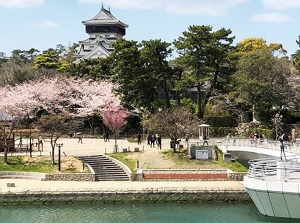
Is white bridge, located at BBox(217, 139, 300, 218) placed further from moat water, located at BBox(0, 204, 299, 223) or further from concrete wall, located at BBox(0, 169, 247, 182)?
concrete wall, located at BBox(0, 169, 247, 182)

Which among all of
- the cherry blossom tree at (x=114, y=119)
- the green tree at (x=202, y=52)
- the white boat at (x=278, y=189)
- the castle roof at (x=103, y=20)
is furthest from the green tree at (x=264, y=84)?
the castle roof at (x=103, y=20)

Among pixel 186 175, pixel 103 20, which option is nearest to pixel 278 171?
pixel 186 175

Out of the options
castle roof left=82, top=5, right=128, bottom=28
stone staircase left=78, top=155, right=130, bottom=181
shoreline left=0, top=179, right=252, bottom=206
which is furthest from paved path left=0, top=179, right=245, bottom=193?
castle roof left=82, top=5, right=128, bottom=28

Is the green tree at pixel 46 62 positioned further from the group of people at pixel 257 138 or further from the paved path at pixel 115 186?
the paved path at pixel 115 186

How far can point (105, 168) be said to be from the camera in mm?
38688

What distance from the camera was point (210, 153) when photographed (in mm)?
39812

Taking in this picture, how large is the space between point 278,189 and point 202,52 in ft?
111

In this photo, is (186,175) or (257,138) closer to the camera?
(186,175)

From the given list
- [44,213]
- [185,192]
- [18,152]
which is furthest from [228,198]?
[18,152]

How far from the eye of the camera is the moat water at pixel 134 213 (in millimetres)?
28656

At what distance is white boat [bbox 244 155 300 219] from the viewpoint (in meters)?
21.3

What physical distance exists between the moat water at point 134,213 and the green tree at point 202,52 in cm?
2428

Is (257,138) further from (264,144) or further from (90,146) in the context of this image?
(90,146)

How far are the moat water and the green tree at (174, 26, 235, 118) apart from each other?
2428 cm
